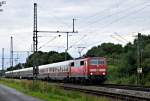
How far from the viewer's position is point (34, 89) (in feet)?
145

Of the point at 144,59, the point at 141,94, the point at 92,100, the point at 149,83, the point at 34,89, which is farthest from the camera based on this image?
the point at 144,59

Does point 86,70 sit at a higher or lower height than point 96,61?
lower

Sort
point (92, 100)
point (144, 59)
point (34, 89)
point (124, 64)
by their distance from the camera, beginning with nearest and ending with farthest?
point (92, 100)
point (34, 89)
point (144, 59)
point (124, 64)

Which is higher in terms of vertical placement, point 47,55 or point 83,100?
point 47,55

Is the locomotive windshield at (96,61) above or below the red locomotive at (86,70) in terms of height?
above

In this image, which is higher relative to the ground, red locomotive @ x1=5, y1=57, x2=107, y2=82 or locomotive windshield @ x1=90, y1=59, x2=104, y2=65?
locomotive windshield @ x1=90, y1=59, x2=104, y2=65

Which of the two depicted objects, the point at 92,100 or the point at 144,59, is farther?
the point at 144,59

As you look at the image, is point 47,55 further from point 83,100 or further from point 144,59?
point 83,100

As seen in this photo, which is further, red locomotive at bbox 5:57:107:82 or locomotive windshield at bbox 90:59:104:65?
locomotive windshield at bbox 90:59:104:65

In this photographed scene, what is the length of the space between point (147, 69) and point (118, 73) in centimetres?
986

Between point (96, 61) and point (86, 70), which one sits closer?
point (86, 70)

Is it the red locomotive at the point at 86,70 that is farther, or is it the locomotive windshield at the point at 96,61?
the locomotive windshield at the point at 96,61

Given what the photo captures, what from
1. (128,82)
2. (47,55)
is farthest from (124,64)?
→ (47,55)

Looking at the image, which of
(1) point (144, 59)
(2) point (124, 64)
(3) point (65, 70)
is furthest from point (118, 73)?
(3) point (65, 70)
